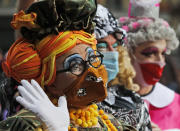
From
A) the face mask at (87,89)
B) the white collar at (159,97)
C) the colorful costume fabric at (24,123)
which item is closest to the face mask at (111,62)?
the face mask at (87,89)

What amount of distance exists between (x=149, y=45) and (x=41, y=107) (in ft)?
8.08

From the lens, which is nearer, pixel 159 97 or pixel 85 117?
pixel 85 117

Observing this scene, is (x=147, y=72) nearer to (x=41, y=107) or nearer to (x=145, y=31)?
(x=145, y=31)

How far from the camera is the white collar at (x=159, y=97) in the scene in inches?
172

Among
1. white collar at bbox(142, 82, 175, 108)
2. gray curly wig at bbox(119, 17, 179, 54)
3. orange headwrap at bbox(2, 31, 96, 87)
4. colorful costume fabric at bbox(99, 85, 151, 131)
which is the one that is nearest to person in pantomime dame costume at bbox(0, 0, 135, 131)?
orange headwrap at bbox(2, 31, 96, 87)

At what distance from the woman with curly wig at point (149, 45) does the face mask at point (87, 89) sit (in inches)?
79.5

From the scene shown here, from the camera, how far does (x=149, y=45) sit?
164 inches

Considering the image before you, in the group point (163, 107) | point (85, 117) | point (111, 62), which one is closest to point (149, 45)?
point (163, 107)

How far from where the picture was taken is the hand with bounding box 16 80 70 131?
6.31 ft

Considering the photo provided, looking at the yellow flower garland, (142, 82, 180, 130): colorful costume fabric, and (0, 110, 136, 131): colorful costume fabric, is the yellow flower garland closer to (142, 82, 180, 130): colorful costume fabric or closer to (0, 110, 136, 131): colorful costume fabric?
(0, 110, 136, 131): colorful costume fabric

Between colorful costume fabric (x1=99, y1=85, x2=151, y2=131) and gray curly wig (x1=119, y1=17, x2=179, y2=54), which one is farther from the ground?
gray curly wig (x1=119, y1=17, x2=179, y2=54)

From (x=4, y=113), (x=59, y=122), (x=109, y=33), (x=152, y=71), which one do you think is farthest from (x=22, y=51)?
(x=152, y=71)

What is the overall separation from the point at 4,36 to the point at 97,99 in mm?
12853

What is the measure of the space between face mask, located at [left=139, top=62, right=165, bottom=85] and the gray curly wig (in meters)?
0.27
